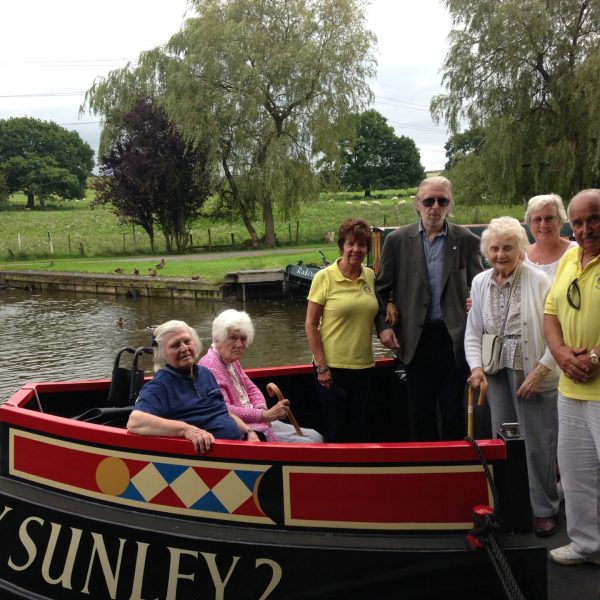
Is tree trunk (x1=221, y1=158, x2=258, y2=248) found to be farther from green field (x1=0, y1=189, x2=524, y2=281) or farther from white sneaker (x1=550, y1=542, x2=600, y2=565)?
white sneaker (x1=550, y1=542, x2=600, y2=565)

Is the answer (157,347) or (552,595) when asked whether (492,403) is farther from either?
(157,347)

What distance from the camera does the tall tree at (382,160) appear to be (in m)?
70.1

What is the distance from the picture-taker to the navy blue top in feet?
9.83

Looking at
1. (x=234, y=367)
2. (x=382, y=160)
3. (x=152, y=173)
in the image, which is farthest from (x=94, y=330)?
(x=382, y=160)

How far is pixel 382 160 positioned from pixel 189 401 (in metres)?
72.0

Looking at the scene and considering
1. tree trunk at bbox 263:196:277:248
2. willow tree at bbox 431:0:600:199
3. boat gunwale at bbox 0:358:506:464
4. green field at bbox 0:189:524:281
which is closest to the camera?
boat gunwale at bbox 0:358:506:464

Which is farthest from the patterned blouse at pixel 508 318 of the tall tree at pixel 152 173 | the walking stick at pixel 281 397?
the tall tree at pixel 152 173

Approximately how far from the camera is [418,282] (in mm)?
3561

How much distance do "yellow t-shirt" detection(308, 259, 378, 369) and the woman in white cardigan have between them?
0.63 metres

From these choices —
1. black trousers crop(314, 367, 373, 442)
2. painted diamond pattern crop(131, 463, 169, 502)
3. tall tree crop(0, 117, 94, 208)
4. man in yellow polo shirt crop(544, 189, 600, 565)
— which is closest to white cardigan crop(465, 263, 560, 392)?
man in yellow polo shirt crop(544, 189, 600, 565)

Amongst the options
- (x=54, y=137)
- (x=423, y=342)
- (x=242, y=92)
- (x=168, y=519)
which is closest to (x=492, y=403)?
(x=423, y=342)

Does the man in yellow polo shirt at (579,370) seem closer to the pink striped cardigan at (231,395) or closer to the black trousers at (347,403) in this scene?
the black trousers at (347,403)

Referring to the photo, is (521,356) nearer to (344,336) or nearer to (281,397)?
(344,336)

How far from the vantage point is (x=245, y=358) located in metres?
12.1
